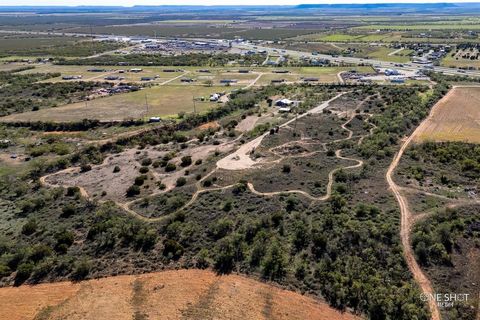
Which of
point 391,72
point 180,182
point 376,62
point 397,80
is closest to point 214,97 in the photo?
point 180,182

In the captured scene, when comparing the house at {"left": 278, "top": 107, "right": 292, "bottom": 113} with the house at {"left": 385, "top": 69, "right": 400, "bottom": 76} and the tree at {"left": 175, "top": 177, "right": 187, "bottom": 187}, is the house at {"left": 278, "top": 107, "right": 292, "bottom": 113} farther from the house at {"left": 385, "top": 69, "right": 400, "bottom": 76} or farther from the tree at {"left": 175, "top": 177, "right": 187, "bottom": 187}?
the house at {"left": 385, "top": 69, "right": 400, "bottom": 76}

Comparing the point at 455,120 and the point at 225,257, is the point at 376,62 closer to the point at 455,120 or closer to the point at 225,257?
the point at 455,120

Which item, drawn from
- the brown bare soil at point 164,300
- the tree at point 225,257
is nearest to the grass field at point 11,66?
the brown bare soil at point 164,300

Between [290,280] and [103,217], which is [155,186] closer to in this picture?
[103,217]

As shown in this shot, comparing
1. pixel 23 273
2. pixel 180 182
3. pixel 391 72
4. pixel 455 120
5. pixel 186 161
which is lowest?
pixel 23 273

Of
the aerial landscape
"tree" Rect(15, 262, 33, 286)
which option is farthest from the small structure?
"tree" Rect(15, 262, 33, 286)

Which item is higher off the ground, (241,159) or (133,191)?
(241,159)

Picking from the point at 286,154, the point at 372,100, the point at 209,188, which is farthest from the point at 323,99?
the point at 209,188
